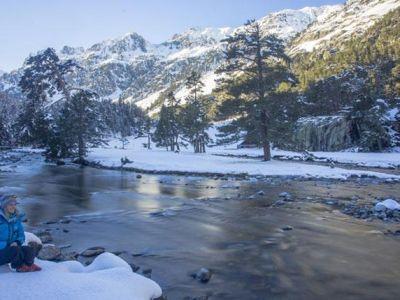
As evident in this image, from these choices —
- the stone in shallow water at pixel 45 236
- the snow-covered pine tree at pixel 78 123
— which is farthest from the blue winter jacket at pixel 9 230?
the snow-covered pine tree at pixel 78 123

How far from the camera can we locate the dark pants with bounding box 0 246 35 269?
8.37 m

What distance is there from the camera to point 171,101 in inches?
3248

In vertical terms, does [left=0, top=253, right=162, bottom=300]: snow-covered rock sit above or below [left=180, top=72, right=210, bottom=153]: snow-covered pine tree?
below

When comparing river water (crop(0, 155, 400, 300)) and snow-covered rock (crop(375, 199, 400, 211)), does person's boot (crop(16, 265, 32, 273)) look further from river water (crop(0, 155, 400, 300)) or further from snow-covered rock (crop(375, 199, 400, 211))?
snow-covered rock (crop(375, 199, 400, 211))

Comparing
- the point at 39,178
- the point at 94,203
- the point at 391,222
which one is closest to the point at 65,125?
the point at 39,178

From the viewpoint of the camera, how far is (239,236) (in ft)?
46.0

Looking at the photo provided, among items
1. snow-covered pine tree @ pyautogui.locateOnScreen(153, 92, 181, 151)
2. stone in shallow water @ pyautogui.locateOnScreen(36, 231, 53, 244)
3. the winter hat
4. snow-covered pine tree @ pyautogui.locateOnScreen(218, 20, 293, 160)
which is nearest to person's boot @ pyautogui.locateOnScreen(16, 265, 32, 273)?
the winter hat

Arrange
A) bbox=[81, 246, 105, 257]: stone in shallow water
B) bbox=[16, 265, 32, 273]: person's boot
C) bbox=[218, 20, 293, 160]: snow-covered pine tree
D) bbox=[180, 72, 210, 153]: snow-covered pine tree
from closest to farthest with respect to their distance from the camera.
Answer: bbox=[16, 265, 32, 273]: person's boot → bbox=[81, 246, 105, 257]: stone in shallow water → bbox=[218, 20, 293, 160]: snow-covered pine tree → bbox=[180, 72, 210, 153]: snow-covered pine tree

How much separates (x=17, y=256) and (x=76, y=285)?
1.65m

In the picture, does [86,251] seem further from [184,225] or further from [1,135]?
[1,135]

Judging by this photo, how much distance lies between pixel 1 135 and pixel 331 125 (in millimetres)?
70502

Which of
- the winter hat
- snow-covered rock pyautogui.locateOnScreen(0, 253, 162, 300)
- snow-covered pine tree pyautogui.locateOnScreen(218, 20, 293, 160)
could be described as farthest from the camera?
snow-covered pine tree pyautogui.locateOnScreen(218, 20, 293, 160)

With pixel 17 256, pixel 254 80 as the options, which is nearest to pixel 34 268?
pixel 17 256

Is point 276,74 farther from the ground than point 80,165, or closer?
farther from the ground
